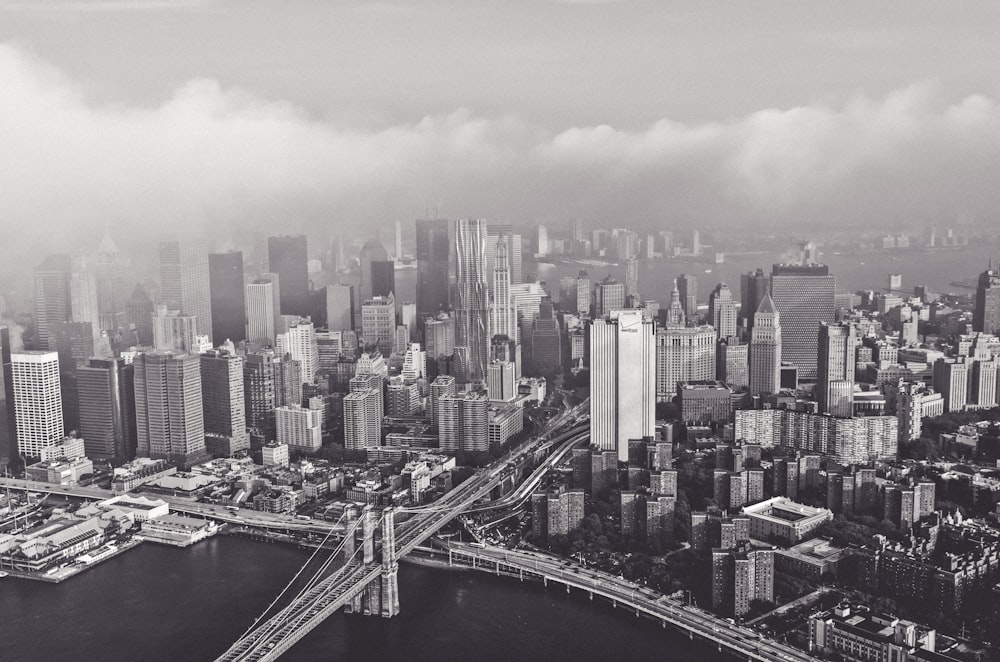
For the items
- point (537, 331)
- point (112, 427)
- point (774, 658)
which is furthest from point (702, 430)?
point (112, 427)

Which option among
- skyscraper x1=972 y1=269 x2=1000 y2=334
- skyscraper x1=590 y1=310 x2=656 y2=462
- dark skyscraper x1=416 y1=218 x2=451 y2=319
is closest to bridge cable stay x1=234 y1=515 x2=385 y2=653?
skyscraper x1=590 y1=310 x2=656 y2=462

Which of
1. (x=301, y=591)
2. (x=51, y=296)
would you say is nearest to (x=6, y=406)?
(x=51, y=296)

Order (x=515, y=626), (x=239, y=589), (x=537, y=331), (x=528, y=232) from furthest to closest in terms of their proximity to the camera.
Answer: (x=537, y=331)
(x=528, y=232)
(x=239, y=589)
(x=515, y=626)

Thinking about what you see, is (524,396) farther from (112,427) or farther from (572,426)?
(112,427)

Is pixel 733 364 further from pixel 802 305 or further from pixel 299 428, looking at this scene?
pixel 299 428

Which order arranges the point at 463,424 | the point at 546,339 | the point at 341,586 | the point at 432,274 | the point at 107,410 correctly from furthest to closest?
the point at 546,339, the point at 432,274, the point at 463,424, the point at 107,410, the point at 341,586

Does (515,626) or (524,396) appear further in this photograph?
(524,396)
